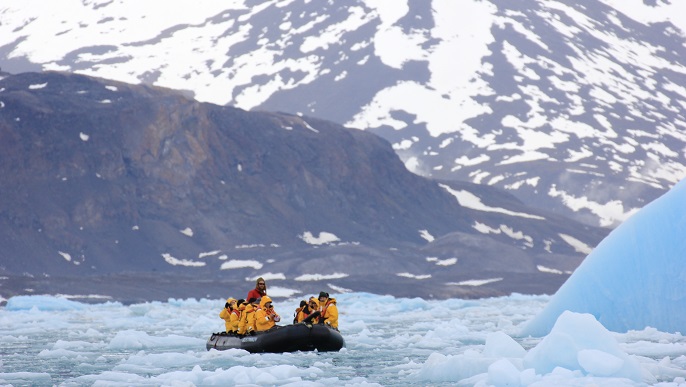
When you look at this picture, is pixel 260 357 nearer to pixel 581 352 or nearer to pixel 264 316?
pixel 264 316

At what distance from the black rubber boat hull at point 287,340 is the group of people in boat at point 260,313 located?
456mm

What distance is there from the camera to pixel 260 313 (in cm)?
3947

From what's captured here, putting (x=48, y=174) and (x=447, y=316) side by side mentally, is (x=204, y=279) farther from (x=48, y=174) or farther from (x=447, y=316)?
(x=447, y=316)

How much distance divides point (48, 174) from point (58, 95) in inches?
732

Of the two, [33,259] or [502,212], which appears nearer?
[33,259]

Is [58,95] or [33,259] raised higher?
[58,95]

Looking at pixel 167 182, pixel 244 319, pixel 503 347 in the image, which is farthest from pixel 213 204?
pixel 503 347

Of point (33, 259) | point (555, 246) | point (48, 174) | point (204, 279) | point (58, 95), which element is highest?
point (58, 95)

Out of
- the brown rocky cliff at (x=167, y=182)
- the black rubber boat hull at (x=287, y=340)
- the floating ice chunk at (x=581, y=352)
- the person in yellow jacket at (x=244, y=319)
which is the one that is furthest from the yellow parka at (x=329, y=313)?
the brown rocky cliff at (x=167, y=182)

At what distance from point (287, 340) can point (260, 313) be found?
151 cm

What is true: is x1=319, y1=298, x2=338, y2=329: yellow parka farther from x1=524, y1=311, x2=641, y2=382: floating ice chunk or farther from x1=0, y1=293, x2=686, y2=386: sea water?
x1=524, y1=311, x2=641, y2=382: floating ice chunk

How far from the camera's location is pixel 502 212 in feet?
646

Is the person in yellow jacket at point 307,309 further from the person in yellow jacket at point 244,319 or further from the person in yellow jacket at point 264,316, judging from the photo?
the person in yellow jacket at point 244,319

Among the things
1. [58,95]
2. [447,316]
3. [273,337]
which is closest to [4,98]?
[58,95]
